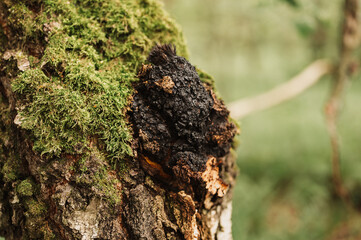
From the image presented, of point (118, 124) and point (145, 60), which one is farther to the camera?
point (145, 60)

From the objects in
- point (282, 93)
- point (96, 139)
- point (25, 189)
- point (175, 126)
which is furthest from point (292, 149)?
point (25, 189)

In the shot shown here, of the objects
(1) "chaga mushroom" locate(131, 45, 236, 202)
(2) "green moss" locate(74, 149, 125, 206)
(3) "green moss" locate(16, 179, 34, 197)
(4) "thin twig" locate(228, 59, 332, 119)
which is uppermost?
(4) "thin twig" locate(228, 59, 332, 119)

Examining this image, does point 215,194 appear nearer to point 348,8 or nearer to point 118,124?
point 118,124

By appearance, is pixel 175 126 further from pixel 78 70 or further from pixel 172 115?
pixel 78 70

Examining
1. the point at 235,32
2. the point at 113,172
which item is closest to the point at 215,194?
the point at 113,172

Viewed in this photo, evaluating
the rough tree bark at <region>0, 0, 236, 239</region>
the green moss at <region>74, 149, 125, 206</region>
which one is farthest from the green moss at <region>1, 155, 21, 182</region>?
the green moss at <region>74, 149, 125, 206</region>

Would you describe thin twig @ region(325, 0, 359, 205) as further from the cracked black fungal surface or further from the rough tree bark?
the cracked black fungal surface
